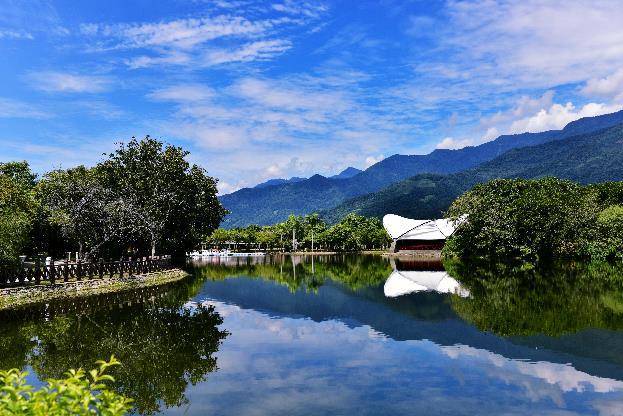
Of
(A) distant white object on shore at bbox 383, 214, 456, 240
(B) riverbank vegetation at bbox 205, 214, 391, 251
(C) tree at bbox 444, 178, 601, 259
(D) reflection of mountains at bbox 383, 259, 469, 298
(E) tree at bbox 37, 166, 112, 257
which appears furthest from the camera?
(B) riverbank vegetation at bbox 205, 214, 391, 251

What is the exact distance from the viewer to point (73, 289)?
3669 centimetres

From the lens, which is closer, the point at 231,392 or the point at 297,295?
the point at 231,392

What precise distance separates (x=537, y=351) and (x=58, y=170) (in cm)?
6242

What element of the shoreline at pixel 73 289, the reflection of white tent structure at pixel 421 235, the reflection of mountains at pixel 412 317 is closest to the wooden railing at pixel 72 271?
the shoreline at pixel 73 289

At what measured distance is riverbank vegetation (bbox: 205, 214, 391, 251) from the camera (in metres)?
124

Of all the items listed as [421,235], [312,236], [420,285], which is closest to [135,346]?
[420,285]

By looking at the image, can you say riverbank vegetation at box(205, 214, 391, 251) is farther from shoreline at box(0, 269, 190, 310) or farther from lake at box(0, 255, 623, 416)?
lake at box(0, 255, 623, 416)

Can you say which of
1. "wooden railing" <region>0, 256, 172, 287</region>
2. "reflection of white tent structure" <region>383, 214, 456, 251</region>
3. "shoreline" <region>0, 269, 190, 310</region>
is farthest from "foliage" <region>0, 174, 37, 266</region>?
"reflection of white tent structure" <region>383, 214, 456, 251</region>

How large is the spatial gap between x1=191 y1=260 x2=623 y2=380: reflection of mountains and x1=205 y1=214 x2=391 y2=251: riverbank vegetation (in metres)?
71.9

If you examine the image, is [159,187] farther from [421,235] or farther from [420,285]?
[421,235]

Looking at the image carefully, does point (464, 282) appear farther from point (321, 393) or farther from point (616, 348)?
point (321, 393)

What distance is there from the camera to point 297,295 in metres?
41.2

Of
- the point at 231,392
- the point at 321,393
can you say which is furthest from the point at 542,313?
the point at 231,392

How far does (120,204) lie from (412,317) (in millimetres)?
31425
